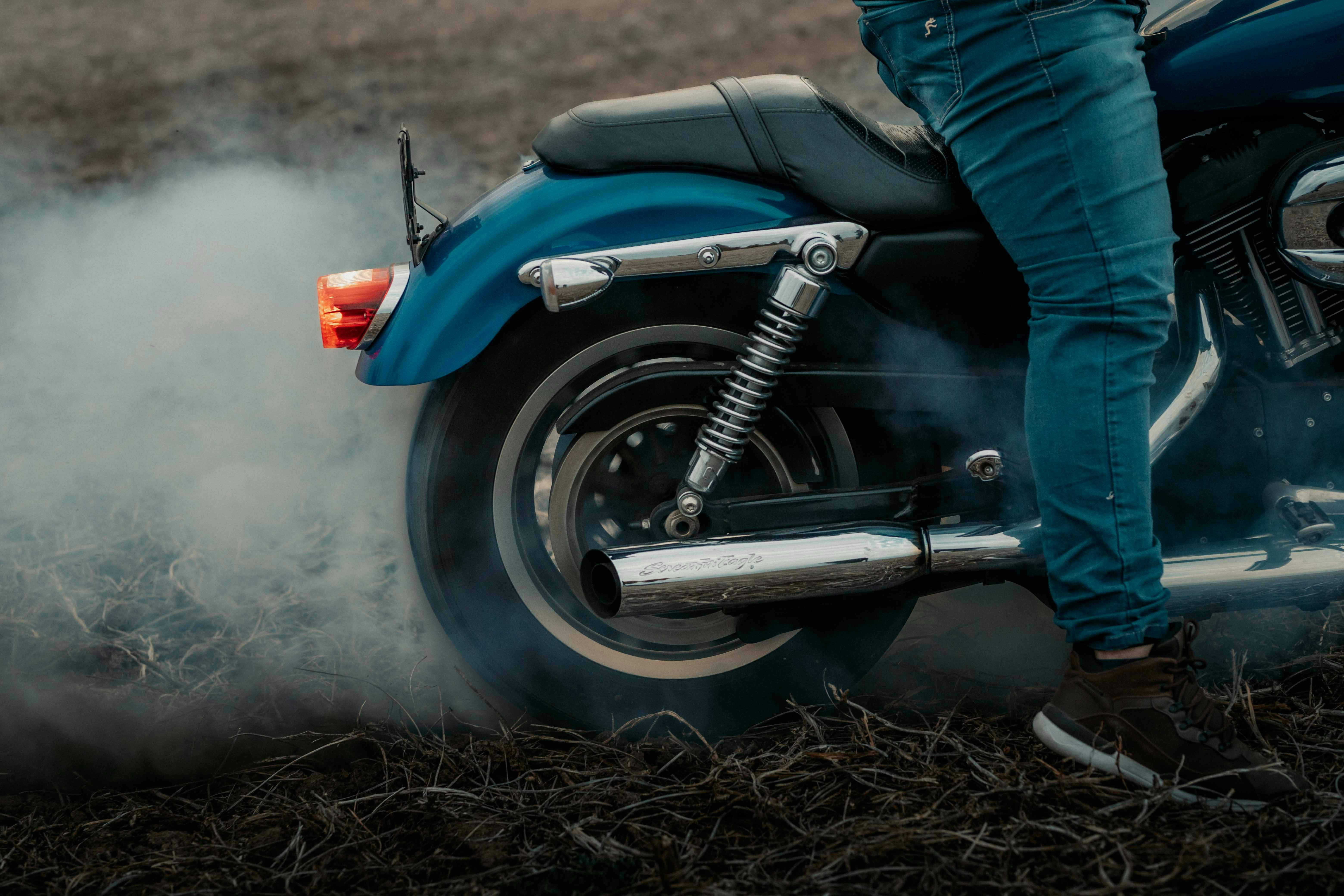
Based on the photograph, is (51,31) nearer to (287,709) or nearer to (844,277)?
(287,709)

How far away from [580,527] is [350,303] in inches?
19.5

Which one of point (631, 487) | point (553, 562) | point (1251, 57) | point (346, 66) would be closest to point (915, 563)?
point (631, 487)

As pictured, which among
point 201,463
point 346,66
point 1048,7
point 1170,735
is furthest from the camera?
point 346,66

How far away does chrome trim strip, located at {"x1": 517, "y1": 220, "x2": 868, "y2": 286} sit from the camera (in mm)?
1375

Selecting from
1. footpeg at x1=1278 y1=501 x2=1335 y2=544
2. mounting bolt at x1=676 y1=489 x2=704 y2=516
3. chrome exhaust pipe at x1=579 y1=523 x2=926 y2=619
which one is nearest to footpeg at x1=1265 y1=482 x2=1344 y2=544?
footpeg at x1=1278 y1=501 x2=1335 y2=544

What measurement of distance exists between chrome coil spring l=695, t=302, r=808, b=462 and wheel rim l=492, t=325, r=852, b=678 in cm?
9

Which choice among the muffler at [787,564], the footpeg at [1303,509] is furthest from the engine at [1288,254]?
the muffler at [787,564]

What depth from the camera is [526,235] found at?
140cm

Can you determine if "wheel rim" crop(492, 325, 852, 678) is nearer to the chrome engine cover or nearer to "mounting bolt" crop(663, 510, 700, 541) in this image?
"mounting bolt" crop(663, 510, 700, 541)

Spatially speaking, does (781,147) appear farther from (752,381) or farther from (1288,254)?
(1288,254)

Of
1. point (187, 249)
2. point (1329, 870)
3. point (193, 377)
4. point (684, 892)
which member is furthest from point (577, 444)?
point (187, 249)

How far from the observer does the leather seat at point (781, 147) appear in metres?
1.36

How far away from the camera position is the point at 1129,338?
1278mm

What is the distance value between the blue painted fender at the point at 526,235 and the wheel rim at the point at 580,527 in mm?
159
